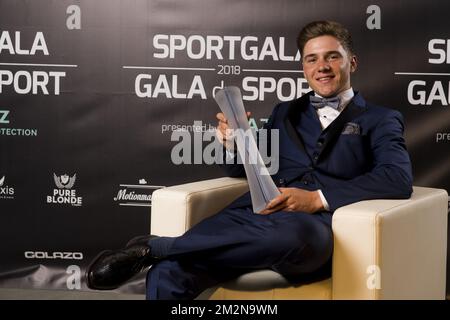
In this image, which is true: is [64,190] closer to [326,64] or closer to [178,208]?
[178,208]

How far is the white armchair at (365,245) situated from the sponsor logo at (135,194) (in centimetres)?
99

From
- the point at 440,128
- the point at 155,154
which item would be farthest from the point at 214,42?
the point at 440,128

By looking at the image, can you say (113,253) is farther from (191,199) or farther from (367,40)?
(367,40)

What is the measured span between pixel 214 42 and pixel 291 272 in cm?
173

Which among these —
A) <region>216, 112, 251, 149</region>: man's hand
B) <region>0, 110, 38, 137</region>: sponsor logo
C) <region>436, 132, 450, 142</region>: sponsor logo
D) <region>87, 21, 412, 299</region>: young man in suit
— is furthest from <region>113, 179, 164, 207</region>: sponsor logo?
<region>436, 132, 450, 142</region>: sponsor logo

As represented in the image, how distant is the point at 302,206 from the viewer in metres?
2.55

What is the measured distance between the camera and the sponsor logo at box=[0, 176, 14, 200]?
382cm

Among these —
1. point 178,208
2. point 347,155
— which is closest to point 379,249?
point 347,155

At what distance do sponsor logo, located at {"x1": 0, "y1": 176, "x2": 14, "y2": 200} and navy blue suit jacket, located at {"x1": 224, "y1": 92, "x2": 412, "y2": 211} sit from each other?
4.92 feet

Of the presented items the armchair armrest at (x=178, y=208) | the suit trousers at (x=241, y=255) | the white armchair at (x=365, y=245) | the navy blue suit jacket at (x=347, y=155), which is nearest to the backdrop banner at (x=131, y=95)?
the navy blue suit jacket at (x=347, y=155)

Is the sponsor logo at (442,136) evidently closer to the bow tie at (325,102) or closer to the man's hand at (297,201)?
the bow tie at (325,102)

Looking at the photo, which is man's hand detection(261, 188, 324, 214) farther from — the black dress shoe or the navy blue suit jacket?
the black dress shoe

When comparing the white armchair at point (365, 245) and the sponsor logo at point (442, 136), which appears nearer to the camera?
the white armchair at point (365, 245)

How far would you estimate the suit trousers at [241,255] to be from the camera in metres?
2.31
